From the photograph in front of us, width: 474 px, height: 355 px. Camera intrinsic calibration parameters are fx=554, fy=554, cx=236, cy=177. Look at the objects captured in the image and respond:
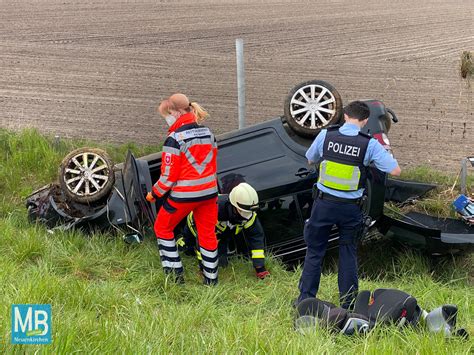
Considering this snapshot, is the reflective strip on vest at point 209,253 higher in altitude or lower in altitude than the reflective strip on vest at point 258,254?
higher

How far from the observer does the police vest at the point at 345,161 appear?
13.6 ft

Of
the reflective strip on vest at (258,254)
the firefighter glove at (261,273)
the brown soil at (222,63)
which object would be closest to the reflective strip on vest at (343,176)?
the reflective strip on vest at (258,254)

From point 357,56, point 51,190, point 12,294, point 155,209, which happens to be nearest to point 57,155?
point 51,190

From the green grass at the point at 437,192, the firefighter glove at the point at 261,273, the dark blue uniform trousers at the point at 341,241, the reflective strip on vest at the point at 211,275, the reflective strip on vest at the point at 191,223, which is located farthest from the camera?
the green grass at the point at 437,192

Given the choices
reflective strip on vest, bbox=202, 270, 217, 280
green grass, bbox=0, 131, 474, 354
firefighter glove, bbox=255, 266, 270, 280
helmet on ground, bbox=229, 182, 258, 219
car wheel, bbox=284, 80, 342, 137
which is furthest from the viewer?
car wheel, bbox=284, 80, 342, 137

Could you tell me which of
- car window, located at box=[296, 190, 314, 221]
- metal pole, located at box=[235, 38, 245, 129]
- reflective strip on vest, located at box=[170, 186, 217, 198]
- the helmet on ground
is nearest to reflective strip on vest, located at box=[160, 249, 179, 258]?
reflective strip on vest, located at box=[170, 186, 217, 198]

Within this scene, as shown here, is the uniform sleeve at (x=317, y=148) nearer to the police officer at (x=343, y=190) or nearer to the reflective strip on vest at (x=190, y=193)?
the police officer at (x=343, y=190)

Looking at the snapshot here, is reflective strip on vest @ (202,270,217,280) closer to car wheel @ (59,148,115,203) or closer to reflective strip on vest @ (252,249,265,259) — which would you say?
reflective strip on vest @ (252,249,265,259)

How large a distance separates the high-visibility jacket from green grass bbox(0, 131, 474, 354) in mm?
730

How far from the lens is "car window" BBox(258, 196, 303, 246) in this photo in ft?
16.7

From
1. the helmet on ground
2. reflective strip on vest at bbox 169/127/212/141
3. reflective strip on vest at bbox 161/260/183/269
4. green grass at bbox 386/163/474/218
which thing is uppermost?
reflective strip on vest at bbox 169/127/212/141

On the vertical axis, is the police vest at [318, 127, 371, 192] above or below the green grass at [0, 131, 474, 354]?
above

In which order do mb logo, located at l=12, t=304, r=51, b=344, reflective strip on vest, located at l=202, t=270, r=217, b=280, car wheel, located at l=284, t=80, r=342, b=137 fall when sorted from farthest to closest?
1. car wheel, located at l=284, t=80, r=342, b=137
2. reflective strip on vest, located at l=202, t=270, r=217, b=280
3. mb logo, located at l=12, t=304, r=51, b=344

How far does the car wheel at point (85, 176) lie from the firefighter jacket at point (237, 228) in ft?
3.41
